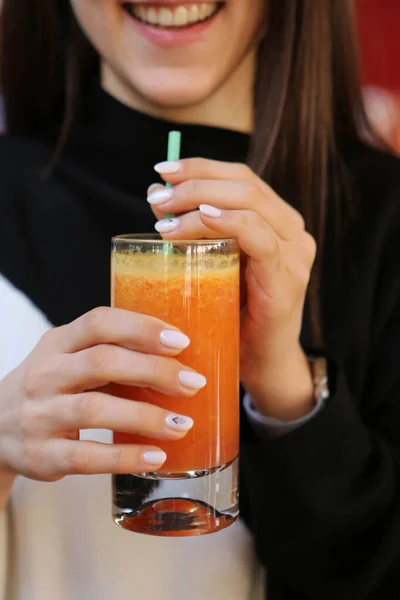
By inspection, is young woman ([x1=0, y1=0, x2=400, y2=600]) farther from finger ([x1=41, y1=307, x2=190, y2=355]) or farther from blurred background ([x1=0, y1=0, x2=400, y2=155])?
blurred background ([x1=0, y1=0, x2=400, y2=155])

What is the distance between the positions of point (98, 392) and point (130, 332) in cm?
9

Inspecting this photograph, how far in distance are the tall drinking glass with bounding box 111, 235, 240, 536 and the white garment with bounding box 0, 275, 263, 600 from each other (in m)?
0.24

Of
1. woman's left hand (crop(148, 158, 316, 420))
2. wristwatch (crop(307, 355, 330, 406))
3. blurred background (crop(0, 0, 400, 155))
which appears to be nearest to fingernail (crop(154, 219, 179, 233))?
woman's left hand (crop(148, 158, 316, 420))

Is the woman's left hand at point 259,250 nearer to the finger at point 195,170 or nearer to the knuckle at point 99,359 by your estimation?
the finger at point 195,170

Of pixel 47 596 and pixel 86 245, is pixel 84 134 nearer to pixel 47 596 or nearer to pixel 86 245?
pixel 86 245

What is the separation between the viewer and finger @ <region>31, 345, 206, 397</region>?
34.1 inches

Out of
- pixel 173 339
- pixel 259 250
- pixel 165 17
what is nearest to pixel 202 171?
pixel 259 250

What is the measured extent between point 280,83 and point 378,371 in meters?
0.58

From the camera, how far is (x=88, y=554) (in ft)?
3.96

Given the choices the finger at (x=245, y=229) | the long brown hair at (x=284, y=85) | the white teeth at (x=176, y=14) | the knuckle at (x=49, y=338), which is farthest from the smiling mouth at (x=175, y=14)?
the knuckle at (x=49, y=338)

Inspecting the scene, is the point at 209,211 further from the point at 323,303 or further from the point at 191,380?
the point at 323,303

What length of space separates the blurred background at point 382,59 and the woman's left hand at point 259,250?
1482 millimetres

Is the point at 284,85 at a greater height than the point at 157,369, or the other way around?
the point at 284,85

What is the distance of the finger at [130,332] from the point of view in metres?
0.87
